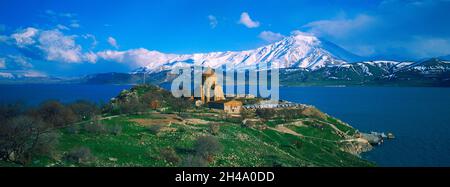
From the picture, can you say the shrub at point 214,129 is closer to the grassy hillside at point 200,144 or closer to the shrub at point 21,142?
the grassy hillside at point 200,144

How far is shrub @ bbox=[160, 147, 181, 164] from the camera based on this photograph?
3453 centimetres

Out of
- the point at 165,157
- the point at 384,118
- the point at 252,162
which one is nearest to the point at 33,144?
the point at 165,157

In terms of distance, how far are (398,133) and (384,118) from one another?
1113 inches

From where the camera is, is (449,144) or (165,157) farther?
(449,144)

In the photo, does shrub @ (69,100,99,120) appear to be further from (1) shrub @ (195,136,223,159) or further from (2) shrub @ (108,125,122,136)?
(1) shrub @ (195,136,223,159)

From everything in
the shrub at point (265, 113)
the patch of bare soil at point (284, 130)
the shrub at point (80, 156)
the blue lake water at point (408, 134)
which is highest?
the shrub at point (80, 156)

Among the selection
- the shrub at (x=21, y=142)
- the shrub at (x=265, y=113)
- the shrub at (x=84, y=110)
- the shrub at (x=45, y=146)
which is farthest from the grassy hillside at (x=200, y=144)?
the shrub at (x=84, y=110)

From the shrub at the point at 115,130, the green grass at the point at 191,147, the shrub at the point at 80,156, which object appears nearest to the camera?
the shrub at the point at 80,156

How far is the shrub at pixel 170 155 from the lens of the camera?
113 ft

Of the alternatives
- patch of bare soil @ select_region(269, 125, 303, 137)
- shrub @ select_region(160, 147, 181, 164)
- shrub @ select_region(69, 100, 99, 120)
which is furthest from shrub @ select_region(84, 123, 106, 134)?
patch of bare soil @ select_region(269, 125, 303, 137)

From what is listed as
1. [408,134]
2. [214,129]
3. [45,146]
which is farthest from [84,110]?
[408,134]

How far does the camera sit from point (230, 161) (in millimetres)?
38406

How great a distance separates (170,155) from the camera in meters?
35.5
